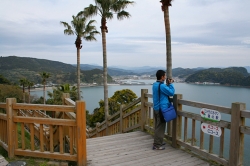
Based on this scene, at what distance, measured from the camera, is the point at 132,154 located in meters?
4.44

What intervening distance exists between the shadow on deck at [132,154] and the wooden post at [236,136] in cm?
63

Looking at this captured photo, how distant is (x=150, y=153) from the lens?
451 cm

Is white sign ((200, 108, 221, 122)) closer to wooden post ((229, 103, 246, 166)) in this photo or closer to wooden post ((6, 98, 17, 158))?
wooden post ((229, 103, 246, 166))

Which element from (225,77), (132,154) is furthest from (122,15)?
(225,77)

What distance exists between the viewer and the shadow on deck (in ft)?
13.2

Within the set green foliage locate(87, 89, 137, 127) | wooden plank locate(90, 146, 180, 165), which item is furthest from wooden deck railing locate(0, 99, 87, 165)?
green foliage locate(87, 89, 137, 127)

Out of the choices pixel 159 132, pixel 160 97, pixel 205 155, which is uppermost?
pixel 160 97

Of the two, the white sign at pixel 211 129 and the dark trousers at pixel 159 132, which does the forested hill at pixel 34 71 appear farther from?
the white sign at pixel 211 129

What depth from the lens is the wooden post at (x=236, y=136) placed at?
3391mm

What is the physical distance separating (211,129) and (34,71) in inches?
4604

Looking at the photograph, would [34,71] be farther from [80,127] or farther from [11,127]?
[80,127]

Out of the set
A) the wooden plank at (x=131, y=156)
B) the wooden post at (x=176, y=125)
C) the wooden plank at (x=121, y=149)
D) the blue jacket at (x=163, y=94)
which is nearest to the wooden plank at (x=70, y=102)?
the wooden plank at (x=121, y=149)

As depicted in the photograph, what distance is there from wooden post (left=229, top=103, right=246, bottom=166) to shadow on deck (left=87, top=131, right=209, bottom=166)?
2.06 feet

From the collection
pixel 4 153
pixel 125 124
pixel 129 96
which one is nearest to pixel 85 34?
pixel 129 96
